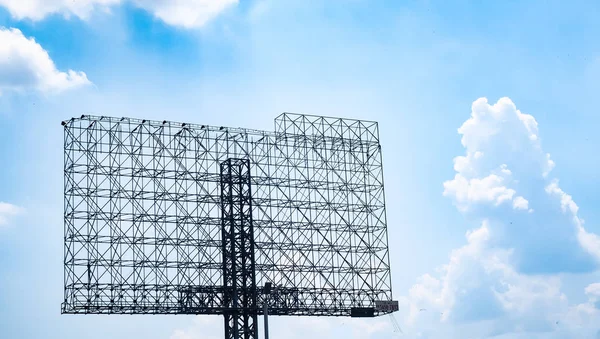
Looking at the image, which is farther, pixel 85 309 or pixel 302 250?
pixel 302 250

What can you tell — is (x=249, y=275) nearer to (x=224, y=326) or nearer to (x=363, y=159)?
(x=224, y=326)

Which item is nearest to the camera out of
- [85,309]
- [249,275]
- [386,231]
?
[85,309]

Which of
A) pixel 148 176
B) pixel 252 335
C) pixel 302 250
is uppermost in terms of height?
pixel 148 176

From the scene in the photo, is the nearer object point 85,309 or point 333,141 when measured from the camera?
point 85,309

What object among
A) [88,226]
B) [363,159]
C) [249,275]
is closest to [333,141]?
[363,159]

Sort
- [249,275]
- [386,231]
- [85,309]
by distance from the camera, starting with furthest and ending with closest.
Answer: [386,231] < [249,275] < [85,309]

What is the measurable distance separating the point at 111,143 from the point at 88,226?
491cm

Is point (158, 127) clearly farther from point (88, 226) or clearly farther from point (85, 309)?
point (85, 309)

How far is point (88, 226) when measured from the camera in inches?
2231

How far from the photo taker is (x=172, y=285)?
57.2m

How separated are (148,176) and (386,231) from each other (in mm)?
13975

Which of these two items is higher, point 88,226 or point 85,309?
point 88,226

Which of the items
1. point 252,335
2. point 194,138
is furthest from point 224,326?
point 194,138

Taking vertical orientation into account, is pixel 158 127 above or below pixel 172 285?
above
